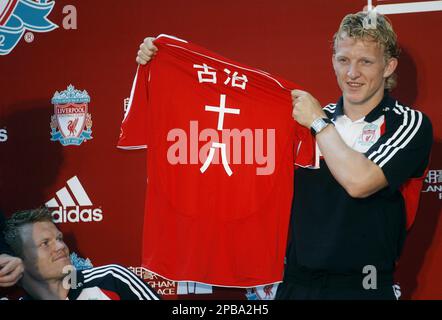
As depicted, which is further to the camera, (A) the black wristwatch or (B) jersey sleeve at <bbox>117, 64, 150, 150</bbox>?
(B) jersey sleeve at <bbox>117, 64, 150, 150</bbox>

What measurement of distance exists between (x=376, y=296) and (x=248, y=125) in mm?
711

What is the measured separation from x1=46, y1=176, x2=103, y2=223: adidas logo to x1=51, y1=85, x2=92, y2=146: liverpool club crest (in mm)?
171

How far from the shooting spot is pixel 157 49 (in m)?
2.39

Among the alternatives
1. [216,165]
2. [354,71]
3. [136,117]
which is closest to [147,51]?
[136,117]

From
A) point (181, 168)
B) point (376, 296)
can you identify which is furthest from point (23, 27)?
point (376, 296)

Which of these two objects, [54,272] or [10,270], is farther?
[54,272]

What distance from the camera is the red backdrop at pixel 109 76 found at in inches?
106

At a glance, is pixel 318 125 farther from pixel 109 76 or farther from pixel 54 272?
pixel 54 272

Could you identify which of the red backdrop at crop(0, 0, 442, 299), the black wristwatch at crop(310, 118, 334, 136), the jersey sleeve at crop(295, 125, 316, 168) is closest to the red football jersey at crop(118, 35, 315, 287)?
the jersey sleeve at crop(295, 125, 316, 168)

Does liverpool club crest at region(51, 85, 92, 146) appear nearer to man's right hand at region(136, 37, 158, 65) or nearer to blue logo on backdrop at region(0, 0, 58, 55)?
blue logo on backdrop at region(0, 0, 58, 55)

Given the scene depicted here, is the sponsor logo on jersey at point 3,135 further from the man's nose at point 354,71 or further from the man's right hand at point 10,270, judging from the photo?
the man's nose at point 354,71

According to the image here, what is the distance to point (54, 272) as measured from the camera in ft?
8.52

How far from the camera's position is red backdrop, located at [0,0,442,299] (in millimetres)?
2689

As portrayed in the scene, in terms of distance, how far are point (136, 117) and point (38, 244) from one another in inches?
25.2
